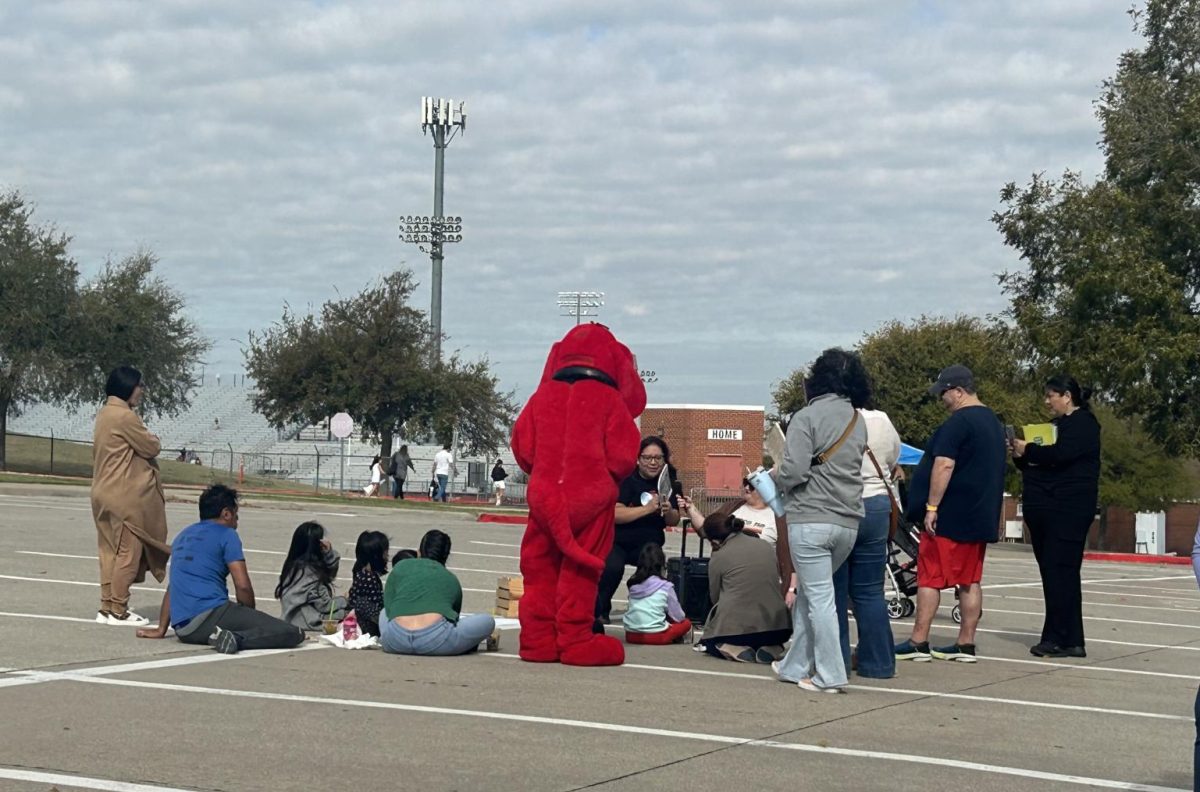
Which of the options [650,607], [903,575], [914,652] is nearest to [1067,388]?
[914,652]

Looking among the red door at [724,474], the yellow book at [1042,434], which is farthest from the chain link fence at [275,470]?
the yellow book at [1042,434]

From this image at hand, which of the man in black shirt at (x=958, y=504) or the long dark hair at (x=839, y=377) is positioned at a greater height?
the long dark hair at (x=839, y=377)

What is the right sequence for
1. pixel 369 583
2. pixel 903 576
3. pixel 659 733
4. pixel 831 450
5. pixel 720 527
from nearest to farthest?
pixel 659 733 → pixel 831 450 → pixel 369 583 → pixel 720 527 → pixel 903 576

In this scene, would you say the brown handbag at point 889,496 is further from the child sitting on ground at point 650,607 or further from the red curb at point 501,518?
the red curb at point 501,518

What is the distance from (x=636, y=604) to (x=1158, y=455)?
40022mm

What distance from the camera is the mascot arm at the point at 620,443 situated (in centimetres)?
1010

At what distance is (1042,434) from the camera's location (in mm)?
11617

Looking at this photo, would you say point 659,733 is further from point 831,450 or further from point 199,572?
point 199,572

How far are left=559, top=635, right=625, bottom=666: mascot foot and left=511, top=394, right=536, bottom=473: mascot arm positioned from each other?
1.16 metres

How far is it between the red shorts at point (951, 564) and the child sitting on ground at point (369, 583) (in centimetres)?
371

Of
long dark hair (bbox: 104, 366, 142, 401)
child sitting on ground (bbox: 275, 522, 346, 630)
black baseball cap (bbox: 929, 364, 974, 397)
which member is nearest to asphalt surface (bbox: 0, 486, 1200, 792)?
child sitting on ground (bbox: 275, 522, 346, 630)

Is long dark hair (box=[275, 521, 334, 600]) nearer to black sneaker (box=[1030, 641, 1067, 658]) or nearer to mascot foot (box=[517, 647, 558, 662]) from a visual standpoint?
mascot foot (box=[517, 647, 558, 662])

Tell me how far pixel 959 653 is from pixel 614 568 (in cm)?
268

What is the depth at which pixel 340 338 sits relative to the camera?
189ft
